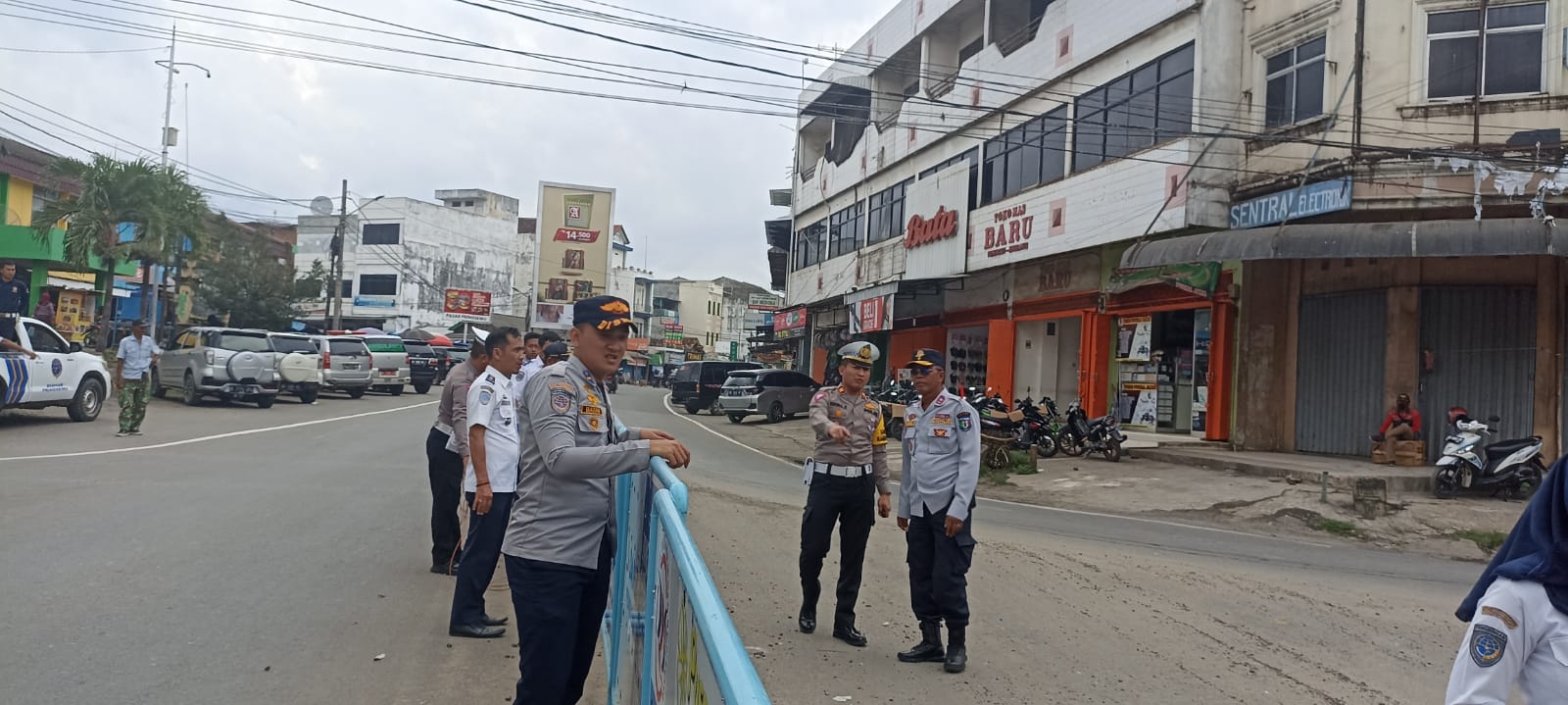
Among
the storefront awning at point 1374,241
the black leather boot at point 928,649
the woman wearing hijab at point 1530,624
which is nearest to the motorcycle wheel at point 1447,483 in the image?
the storefront awning at point 1374,241

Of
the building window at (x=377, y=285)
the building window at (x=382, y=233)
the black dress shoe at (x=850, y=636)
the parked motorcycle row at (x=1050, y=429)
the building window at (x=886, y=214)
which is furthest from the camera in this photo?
the building window at (x=377, y=285)

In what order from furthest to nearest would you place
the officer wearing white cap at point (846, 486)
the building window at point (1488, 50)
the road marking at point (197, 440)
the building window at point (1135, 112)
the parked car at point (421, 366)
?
the parked car at point (421, 366) < the building window at point (1135, 112) < the building window at point (1488, 50) < the road marking at point (197, 440) < the officer wearing white cap at point (846, 486)

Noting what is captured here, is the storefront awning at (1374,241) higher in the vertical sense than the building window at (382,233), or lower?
lower

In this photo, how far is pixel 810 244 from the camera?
136 ft

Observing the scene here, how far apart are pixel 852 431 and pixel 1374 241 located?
11.3 metres

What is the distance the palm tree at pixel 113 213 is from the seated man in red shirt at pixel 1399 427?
28541 mm

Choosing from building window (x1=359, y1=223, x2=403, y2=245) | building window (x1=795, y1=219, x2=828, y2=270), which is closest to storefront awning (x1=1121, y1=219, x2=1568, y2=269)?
building window (x1=795, y1=219, x2=828, y2=270)

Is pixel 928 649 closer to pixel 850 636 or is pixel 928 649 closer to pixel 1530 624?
pixel 850 636

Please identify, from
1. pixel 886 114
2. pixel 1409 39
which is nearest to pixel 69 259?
pixel 886 114

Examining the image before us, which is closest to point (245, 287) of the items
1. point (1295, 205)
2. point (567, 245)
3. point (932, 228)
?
point (567, 245)

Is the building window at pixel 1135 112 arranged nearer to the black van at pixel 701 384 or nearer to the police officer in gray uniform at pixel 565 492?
the black van at pixel 701 384

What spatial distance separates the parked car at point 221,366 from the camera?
21172 millimetres

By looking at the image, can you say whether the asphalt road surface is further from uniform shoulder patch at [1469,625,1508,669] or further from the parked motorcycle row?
the parked motorcycle row

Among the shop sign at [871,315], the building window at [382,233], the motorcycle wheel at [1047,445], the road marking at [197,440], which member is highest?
the building window at [382,233]
